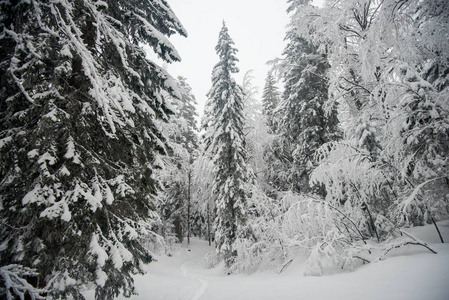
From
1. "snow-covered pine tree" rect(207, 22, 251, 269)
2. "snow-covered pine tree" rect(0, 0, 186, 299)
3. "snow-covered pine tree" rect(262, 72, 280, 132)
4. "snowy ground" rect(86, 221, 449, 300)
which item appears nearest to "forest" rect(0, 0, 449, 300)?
"snow-covered pine tree" rect(0, 0, 186, 299)

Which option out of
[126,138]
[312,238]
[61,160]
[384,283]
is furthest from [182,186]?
[384,283]

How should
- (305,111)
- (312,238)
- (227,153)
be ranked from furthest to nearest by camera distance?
(227,153) → (305,111) → (312,238)

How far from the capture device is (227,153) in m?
13.7

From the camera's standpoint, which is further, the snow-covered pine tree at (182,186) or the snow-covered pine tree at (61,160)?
the snow-covered pine tree at (182,186)

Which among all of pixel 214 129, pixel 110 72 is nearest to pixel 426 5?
A: pixel 110 72

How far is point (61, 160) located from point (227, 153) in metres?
10.1

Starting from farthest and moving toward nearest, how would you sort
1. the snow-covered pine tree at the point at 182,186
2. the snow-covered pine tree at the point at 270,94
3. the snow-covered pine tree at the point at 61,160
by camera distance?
1. the snow-covered pine tree at the point at 270,94
2. the snow-covered pine tree at the point at 182,186
3. the snow-covered pine tree at the point at 61,160

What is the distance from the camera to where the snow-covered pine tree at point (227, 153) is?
12898 millimetres

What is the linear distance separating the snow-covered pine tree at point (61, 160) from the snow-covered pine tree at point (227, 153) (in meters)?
8.12

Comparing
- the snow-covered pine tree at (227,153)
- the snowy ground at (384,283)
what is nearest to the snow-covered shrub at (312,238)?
the snowy ground at (384,283)

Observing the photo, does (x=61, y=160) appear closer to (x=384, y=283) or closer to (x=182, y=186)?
(x=384, y=283)

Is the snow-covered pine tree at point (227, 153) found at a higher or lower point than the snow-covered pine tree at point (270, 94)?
lower

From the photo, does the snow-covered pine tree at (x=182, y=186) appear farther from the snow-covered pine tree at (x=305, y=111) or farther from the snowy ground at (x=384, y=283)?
the snowy ground at (x=384, y=283)

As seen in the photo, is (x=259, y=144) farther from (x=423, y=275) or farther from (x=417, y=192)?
(x=423, y=275)
